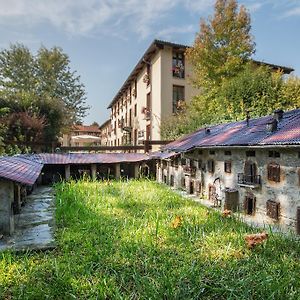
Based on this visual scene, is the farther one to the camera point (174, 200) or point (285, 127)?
point (174, 200)

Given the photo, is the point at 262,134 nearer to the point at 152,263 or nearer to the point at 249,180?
the point at 249,180

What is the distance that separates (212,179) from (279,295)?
292 inches

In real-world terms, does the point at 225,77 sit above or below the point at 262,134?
above

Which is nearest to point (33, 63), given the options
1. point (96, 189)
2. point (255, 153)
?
point (96, 189)

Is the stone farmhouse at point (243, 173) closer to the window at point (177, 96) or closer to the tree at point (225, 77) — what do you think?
the tree at point (225, 77)

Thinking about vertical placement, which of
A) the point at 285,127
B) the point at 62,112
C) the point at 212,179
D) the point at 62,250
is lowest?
the point at 62,250

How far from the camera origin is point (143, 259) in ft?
18.2

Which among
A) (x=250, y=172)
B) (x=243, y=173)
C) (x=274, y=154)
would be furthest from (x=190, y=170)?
(x=274, y=154)

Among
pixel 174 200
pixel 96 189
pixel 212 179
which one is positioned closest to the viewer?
pixel 174 200

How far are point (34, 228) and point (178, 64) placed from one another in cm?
1800

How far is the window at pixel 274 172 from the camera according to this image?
26.3 feet

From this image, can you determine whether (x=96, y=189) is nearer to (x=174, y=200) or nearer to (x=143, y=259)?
(x=174, y=200)

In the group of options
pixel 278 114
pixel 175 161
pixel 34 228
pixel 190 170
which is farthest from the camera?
pixel 175 161

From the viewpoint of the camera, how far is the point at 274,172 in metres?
8.15
